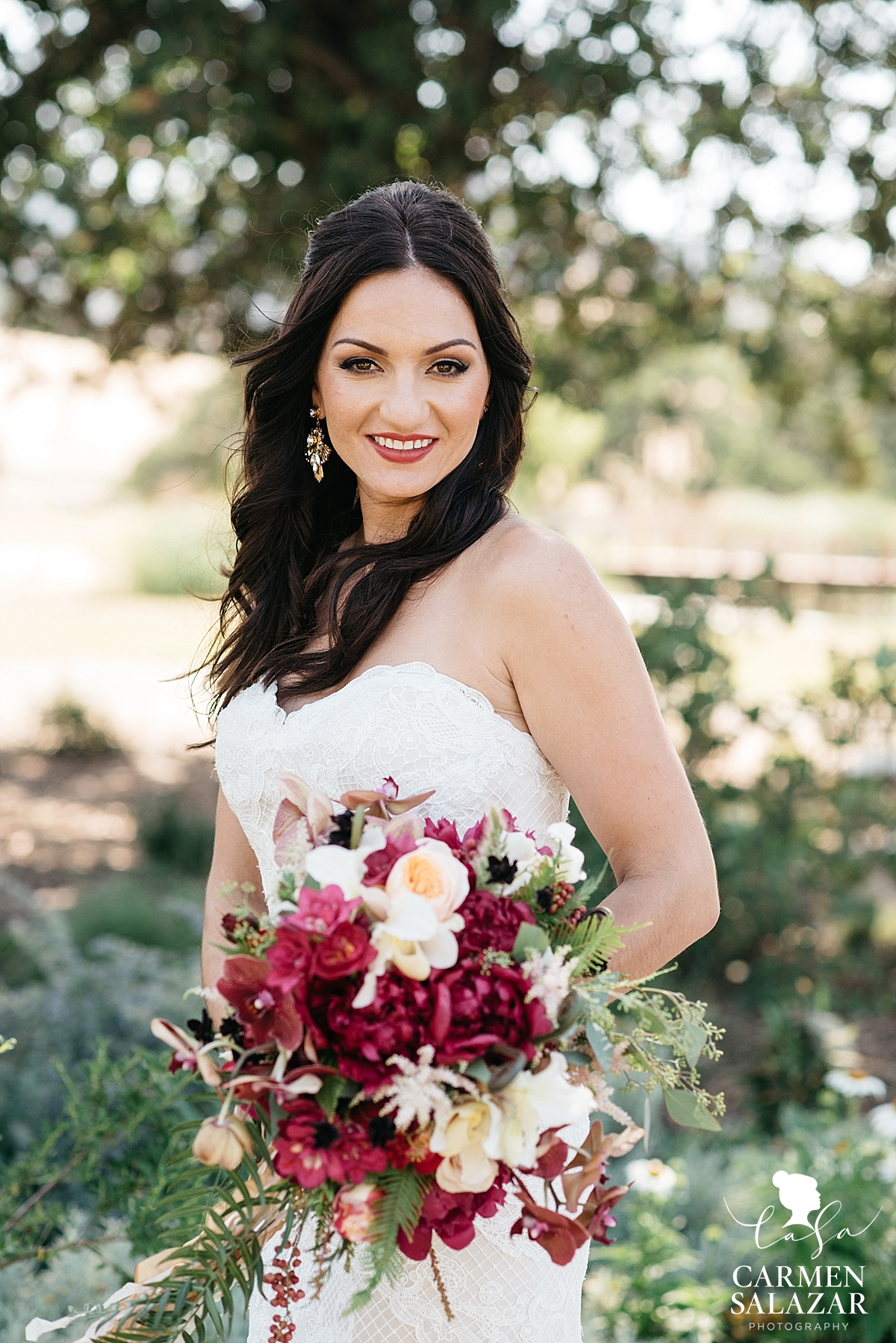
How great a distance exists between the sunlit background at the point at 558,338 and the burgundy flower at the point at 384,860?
1660mm

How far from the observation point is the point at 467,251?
224 cm

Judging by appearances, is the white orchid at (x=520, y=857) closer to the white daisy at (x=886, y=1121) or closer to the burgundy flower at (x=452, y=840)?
the burgundy flower at (x=452, y=840)

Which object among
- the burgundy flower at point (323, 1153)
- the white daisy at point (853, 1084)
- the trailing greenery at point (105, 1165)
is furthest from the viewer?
the white daisy at point (853, 1084)

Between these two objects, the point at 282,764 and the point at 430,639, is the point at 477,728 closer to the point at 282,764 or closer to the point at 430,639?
the point at 430,639

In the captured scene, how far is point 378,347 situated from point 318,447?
0.49 meters

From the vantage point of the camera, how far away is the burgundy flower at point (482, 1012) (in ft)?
4.19

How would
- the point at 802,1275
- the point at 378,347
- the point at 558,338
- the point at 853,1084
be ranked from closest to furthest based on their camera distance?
1. the point at 378,347
2. the point at 802,1275
3. the point at 853,1084
4. the point at 558,338

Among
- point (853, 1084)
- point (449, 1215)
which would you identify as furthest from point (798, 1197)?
point (449, 1215)

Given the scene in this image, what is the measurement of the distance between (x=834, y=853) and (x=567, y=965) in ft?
15.4

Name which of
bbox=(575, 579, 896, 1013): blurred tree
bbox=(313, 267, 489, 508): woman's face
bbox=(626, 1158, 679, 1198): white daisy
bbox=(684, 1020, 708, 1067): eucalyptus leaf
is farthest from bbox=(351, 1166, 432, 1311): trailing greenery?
bbox=(575, 579, 896, 1013): blurred tree

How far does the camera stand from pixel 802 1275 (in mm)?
3117

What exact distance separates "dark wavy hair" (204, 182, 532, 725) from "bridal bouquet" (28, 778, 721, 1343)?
2.73 feet

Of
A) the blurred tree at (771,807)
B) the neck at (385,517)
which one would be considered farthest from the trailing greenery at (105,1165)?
the blurred tree at (771,807)

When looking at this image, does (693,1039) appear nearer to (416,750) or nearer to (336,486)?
(416,750)
